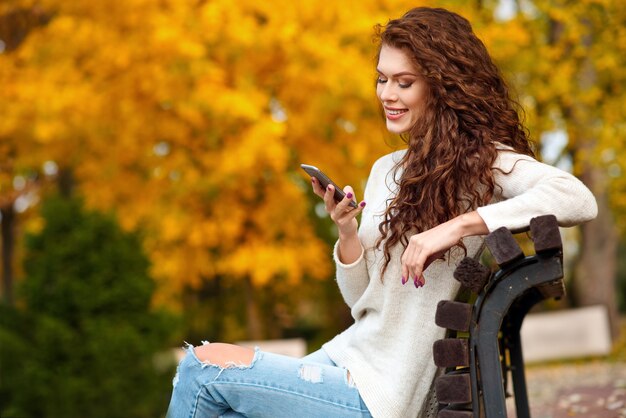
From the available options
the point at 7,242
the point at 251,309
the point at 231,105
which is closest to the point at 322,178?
the point at 231,105

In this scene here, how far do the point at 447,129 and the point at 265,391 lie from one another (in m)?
0.89

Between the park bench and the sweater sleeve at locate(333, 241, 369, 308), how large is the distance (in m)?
0.52

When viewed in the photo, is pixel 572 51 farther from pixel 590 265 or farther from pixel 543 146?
pixel 590 265

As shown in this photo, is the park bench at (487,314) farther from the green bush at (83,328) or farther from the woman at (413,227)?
the green bush at (83,328)

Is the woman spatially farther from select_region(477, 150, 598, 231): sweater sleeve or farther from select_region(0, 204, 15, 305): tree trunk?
select_region(0, 204, 15, 305): tree trunk

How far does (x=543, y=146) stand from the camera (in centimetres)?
1497

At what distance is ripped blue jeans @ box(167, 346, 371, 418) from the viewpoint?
2.59 m

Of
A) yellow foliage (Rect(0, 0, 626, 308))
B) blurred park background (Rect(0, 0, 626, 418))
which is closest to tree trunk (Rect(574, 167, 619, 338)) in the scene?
blurred park background (Rect(0, 0, 626, 418))

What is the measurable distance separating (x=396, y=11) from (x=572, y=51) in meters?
2.59

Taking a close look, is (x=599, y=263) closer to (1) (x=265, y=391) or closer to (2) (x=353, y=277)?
(2) (x=353, y=277)

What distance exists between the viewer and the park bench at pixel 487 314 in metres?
2.32

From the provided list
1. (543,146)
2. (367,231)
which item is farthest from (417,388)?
(543,146)

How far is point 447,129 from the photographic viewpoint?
2635 millimetres

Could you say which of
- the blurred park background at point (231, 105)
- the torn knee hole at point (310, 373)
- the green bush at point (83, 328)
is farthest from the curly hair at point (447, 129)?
the blurred park background at point (231, 105)
